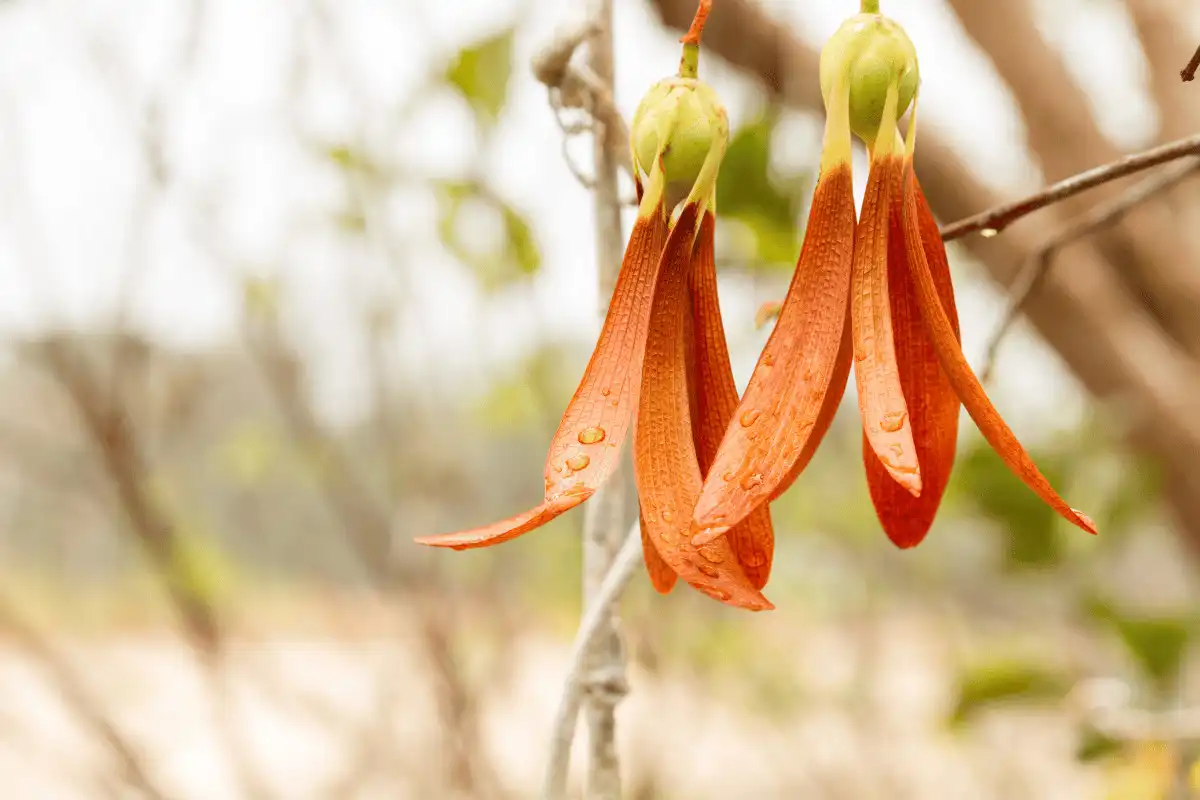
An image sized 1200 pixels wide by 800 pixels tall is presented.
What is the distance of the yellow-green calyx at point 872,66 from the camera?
0.56 feet

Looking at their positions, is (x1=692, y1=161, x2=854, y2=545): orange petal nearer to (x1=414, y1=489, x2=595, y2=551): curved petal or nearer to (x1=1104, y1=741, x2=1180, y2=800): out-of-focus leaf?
(x1=414, y1=489, x2=595, y2=551): curved petal

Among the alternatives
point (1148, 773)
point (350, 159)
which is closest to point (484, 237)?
point (350, 159)

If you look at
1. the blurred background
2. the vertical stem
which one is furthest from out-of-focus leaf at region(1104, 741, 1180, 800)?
the vertical stem

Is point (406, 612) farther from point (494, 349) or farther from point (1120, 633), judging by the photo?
point (1120, 633)

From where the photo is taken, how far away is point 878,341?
156 mm

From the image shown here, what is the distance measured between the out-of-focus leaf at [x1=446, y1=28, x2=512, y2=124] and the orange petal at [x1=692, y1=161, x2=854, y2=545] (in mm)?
355

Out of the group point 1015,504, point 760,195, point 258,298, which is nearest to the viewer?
point 760,195

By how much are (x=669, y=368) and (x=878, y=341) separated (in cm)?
4

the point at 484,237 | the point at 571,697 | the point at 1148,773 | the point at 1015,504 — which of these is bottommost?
the point at 1148,773

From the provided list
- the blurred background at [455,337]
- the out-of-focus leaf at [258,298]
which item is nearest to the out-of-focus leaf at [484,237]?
the blurred background at [455,337]

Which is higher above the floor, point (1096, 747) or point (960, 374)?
point (960, 374)

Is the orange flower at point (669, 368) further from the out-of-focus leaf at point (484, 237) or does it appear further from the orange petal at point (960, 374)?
the out-of-focus leaf at point (484, 237)

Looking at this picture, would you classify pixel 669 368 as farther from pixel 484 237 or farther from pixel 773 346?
pixel 484 237

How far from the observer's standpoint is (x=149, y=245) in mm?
752
